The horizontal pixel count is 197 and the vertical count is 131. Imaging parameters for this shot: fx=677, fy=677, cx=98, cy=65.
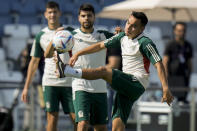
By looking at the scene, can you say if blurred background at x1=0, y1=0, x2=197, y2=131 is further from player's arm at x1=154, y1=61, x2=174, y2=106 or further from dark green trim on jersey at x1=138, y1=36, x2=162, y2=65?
player's arm at x1=154, y1=61, x2=174, y2=106

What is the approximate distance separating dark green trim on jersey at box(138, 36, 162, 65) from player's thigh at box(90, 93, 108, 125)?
1.31 m

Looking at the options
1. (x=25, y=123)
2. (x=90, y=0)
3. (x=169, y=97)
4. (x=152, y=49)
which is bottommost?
(x=25, y=123)

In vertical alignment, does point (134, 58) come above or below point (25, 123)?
above

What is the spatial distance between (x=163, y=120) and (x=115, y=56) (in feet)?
6.17

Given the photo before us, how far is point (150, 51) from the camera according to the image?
867 centimetres

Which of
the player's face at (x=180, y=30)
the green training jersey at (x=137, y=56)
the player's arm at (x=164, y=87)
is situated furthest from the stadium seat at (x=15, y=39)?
the player's arm at (x=164, y=87)

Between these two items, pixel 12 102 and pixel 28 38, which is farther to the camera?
pixel 28 38

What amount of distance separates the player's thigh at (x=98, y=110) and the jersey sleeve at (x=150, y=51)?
130 cm

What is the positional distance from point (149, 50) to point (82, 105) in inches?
57.3

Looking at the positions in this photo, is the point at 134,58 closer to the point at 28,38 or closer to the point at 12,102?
the point at 12,102

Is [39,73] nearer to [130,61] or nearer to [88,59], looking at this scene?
[88,59]

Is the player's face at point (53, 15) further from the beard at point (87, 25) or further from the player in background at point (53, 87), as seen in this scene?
the beard at point (87, 25)

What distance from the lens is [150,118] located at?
13164 mm

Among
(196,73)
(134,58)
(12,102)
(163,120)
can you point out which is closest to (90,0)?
(196,73)
